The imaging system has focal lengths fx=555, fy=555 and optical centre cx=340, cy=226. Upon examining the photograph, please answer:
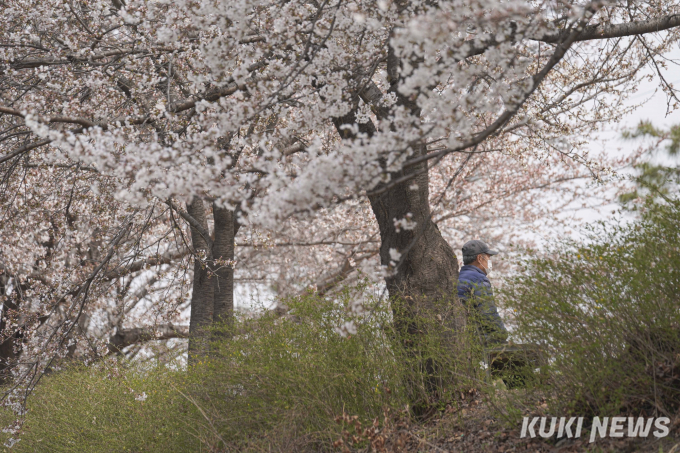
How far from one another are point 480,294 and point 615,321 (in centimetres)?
144

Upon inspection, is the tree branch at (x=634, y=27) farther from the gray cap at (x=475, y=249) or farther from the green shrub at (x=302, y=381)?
the green shrub at (x=302, y=381)

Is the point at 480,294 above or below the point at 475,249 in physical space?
below

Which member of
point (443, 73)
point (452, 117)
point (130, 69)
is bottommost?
point (452, 117)

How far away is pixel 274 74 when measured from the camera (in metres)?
3.77

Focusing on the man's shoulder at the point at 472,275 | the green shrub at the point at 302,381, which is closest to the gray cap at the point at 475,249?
the man's shoulder at the point at 472,275

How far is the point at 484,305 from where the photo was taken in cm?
402

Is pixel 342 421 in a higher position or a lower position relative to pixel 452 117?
lower

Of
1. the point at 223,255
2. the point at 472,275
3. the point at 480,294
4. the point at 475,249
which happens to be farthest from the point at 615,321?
the point at 223,255

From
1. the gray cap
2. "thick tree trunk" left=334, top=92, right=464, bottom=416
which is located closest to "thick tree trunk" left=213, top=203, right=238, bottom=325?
"thick tree trunk" left=334, top=92, right=464, bottom=416

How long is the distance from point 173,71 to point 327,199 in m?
3.60

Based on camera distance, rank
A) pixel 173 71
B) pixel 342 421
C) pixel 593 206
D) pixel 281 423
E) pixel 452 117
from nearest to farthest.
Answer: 1. pixel 452 117
2. pixel 342 421
3. pixel 281 423
4. pixel 173 71
5. pixel 593 206

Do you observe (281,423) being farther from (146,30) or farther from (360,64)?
(146,30)

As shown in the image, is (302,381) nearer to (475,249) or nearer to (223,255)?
(475,249)

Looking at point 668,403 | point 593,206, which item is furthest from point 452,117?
point 593,206
